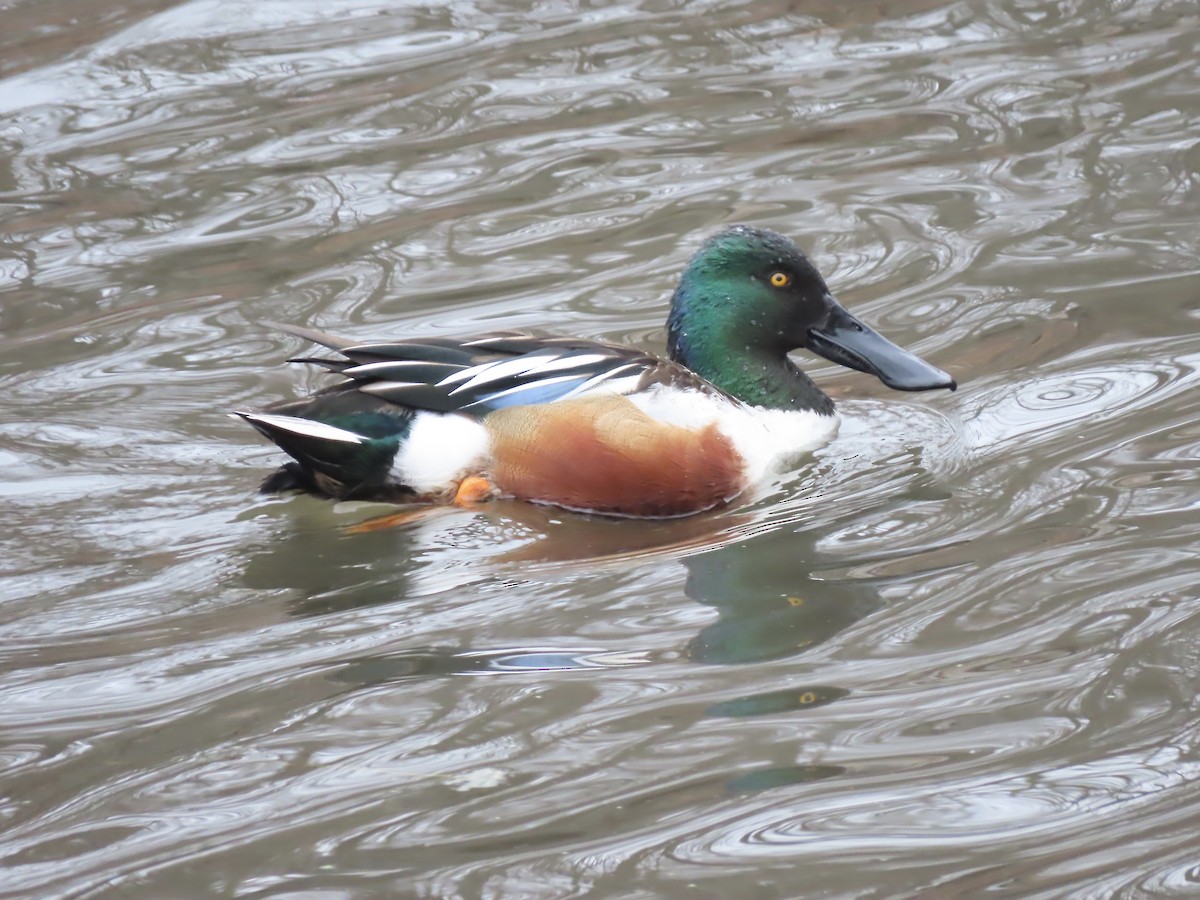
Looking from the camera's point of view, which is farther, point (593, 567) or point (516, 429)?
point (516, 429)

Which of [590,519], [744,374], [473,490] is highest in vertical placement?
[744,374]

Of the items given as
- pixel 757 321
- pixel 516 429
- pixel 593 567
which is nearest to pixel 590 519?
pixel 516 429

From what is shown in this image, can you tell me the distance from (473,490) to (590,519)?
38 cm

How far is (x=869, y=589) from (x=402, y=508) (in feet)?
5.39

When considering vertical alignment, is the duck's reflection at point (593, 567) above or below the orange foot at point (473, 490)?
below

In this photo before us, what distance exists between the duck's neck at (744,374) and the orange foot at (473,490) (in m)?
0.95

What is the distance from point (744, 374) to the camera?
5.63 meters

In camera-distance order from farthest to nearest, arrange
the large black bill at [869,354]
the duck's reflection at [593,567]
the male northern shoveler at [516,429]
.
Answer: the large black bill at [869,354] < the male northern shoveler at [516,429] < the duck's reflection at [593,567]

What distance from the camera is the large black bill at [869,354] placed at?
17.9 feet

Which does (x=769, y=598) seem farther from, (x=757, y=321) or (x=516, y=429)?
(x=757, y=321)

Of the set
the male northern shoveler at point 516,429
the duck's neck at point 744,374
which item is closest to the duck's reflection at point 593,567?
the male northern shoveler at point 516,429

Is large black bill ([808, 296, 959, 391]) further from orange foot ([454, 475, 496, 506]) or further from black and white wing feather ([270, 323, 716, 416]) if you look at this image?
orange foot ([454, 475, 496, 506])

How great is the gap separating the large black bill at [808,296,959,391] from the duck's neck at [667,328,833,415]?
161mm

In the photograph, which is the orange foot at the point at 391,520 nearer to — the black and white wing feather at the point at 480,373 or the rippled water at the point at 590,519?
the rippled water at the point at 590,519
